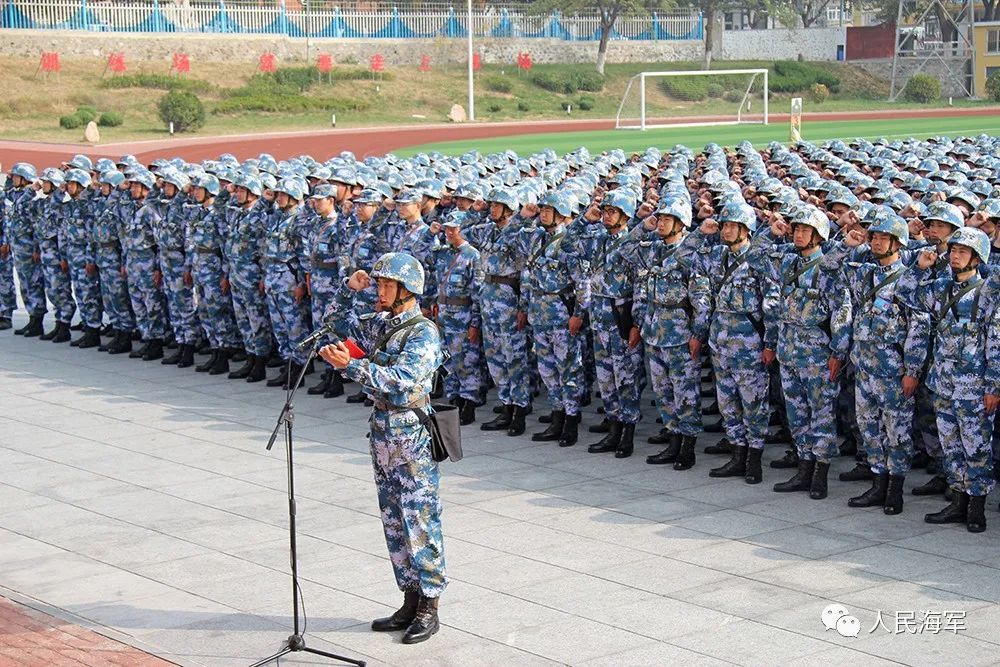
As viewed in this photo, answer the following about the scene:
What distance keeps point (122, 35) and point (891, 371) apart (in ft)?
174

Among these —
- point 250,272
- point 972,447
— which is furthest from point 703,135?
point 972,447

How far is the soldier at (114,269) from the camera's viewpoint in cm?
1772

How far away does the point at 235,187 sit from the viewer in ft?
52.3

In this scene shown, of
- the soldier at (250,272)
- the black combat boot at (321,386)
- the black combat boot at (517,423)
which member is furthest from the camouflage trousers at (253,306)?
the black combat boot at (517,423)

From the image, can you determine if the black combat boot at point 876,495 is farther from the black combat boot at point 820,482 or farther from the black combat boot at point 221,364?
the black combat boot at point 221,364

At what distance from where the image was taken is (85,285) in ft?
59.6

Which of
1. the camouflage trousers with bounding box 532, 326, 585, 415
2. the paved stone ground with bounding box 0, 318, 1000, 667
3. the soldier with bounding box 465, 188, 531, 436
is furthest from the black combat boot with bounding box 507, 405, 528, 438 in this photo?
the camouflage trousers with bounding box 532, 326, 585, 415

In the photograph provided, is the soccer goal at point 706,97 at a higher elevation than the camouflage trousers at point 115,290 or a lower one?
higher

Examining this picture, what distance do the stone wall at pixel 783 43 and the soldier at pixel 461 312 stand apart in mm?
66754

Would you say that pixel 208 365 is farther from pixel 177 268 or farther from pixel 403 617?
pixel 403 617

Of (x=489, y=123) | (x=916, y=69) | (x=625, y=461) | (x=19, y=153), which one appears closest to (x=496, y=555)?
(x=625, y=461)

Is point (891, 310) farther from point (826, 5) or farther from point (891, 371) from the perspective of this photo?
point (826, 5)

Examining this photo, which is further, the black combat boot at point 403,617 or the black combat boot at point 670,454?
the black combat boot at point 670,454

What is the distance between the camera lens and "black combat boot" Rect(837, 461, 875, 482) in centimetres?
1147
